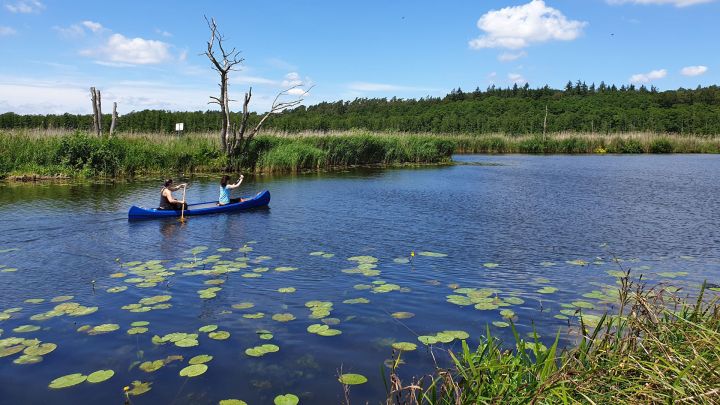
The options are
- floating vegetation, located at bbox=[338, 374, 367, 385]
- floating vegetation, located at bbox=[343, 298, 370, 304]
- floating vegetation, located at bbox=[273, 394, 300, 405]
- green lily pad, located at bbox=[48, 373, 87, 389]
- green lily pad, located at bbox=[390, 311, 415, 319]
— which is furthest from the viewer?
floating vegetation, located at bbox=[343, 298, 370, 304]

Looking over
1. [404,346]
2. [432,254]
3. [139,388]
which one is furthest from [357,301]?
[139,388]

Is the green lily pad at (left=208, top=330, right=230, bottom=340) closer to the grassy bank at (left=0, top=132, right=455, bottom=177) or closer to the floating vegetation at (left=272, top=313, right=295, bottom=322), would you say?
the floating vegetation at (left=272, top=313, right=295, bottom=322)

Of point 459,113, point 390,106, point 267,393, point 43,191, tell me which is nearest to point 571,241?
point 267,393

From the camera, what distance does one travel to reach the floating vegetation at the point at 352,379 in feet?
18.8

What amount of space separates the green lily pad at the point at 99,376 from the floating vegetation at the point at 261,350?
1552mm

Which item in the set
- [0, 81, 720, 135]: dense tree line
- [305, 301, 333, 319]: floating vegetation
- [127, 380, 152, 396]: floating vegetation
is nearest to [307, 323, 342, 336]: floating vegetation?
[305, 301, 333, 319]: floating vegetation

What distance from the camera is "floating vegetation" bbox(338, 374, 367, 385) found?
18.8 feet

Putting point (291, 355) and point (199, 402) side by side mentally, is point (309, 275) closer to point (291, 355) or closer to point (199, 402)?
point (291, 355)

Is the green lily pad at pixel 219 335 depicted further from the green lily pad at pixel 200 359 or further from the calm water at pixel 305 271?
the green lily pad at pixel 200 359

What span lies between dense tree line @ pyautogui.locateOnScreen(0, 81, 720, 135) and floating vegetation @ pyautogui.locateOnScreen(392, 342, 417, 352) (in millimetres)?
55746

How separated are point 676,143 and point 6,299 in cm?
6815

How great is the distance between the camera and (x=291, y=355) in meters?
6.43

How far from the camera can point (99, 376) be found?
228 inches

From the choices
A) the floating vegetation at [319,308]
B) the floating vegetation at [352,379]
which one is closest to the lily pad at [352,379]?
the floating vegetation at [352,379]
